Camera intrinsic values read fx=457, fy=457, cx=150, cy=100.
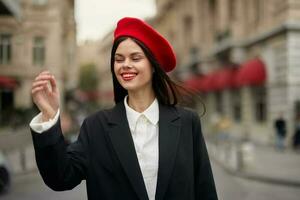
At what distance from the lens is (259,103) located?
23.1 meters

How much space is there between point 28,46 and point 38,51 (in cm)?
112

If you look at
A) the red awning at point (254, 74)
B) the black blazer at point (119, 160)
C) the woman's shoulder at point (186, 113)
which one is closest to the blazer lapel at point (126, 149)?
the black blazer at point (119, 160)

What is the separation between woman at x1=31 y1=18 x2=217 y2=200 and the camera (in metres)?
2.03

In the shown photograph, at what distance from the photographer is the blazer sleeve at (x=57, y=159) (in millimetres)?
1959

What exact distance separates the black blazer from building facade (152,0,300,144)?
17.7 meters

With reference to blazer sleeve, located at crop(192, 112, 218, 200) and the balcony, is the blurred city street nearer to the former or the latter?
the balcony

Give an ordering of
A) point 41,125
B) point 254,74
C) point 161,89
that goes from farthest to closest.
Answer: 1. point 254,74
2. point 161,89
3. point 41,125

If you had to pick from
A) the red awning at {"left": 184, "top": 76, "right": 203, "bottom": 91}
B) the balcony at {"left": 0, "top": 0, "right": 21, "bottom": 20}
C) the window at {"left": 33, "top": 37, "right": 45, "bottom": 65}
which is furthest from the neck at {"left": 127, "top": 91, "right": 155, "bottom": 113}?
the window at {"left": 33, "top": 37, "right": 45, "bottom": 65}

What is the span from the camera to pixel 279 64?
800 inches

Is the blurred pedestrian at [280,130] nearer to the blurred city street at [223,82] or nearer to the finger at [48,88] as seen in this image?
the blurred city street at [223,82]

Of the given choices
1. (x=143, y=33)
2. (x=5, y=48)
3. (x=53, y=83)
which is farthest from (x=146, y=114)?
(x=5, y=48)

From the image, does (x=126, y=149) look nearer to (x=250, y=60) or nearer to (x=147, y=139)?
(x=147, y=139)

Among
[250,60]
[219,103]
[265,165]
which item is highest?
[250,60]

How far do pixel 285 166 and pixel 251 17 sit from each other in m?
12.3
